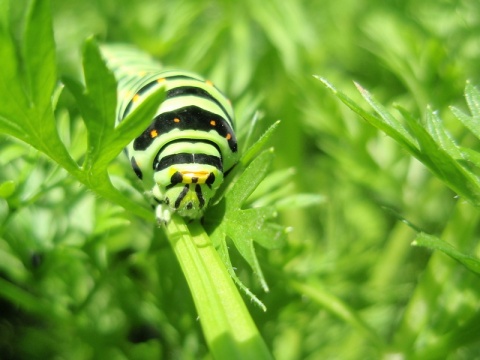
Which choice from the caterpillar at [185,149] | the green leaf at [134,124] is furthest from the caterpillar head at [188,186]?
the green leaf at [134,124]

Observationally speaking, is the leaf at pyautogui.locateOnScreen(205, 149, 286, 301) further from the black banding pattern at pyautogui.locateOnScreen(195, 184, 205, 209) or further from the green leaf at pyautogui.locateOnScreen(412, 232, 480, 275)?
the green leaf at pyautogui.locateOnScreen(412, 232, 480, 275)

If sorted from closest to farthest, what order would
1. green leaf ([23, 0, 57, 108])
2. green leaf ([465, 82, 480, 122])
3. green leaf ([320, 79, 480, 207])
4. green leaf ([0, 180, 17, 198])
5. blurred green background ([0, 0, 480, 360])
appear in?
green leaf ([23, 0, 57, 108]) < green leaf ([320, 79, 480, 207]) < green leaf ([465, 82, 480, 122]) < green leaf ([0, 180, 17, 198]) < blurred green background ([0, 0, 480, 360])

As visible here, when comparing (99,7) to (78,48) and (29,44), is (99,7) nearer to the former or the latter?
(78,48)

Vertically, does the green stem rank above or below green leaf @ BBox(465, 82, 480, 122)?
below

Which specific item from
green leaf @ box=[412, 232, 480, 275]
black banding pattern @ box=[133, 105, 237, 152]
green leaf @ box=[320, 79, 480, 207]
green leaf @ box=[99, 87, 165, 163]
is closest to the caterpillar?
black banding pattern @ box=[133, 105, 237, 152]

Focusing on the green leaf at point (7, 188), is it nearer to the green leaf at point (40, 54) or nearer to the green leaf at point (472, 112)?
the green leaf at point (40, 54)

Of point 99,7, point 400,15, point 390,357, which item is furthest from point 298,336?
point 99,7

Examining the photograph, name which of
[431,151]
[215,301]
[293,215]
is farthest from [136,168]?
[293,215]
